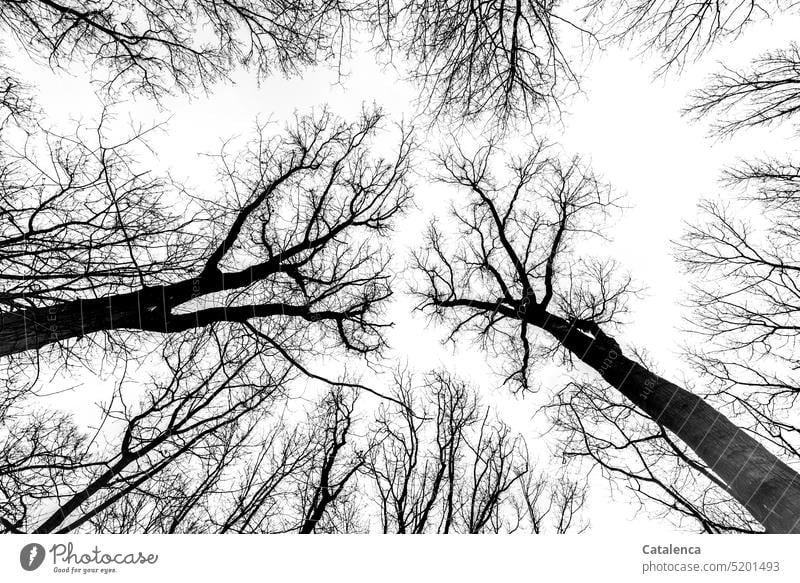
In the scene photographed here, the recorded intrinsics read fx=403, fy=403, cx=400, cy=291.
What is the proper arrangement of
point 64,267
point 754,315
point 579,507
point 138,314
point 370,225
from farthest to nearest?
point 370,225 → point 754,315 → point 579,507 → point 138,314 → point 64,267

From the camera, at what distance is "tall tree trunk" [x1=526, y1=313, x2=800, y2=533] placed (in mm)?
4559

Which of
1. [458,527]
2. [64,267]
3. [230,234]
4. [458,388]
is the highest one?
[230,234]

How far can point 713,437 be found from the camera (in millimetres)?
5039

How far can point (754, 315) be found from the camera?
6711mm

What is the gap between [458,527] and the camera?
639 centimetres

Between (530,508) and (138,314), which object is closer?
(138,314)

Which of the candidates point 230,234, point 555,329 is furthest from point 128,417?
point 555,329

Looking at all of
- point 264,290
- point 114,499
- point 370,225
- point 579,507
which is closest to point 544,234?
point 370,225

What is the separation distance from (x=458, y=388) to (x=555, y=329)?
6.35 feet

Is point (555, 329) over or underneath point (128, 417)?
over

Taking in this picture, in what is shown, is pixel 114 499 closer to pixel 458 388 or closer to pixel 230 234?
pixel 230 234

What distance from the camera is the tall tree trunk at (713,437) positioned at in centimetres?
456

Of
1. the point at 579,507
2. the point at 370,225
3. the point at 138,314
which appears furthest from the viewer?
the point at 370,225

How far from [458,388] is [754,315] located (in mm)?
5068
